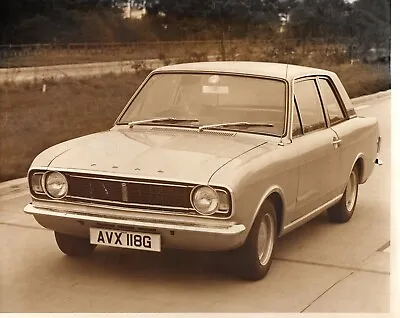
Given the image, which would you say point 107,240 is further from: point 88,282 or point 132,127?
point 132,127

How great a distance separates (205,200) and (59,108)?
4.34ft

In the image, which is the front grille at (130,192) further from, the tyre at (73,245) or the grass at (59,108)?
the grass at (59,108)

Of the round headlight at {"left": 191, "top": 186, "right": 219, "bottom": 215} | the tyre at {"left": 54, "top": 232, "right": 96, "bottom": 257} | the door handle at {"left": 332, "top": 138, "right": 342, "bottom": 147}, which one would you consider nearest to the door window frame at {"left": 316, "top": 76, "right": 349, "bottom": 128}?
the door handle at {"left": 332, "top": 138, "right": 342, "bottom": 147}

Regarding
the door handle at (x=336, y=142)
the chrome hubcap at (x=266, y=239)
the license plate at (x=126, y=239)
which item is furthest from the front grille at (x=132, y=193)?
the door handle at (x=336, y=142)

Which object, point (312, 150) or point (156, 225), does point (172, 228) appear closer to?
point (156, 225)

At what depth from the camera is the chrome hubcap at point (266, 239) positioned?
145 inches

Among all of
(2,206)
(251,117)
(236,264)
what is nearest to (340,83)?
(251,117)

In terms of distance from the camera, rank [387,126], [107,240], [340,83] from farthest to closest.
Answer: [340,83], [387,126], [107,240]

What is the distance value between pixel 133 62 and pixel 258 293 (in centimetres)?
159

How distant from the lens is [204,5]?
4.14 metres

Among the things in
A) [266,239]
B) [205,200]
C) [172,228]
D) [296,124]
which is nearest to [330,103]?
[296,124]

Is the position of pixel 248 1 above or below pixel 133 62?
above

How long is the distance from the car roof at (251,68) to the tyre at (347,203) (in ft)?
2.52

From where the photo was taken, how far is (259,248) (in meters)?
3.69
